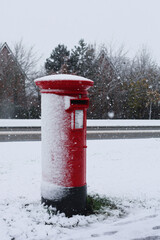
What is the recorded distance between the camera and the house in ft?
61.9

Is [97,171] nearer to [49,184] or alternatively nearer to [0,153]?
[49,184]

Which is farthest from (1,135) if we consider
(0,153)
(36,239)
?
(36,239)

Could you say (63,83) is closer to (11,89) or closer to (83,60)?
(11,89)

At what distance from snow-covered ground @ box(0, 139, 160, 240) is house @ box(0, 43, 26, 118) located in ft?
39.4

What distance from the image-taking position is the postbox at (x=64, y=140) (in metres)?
3.44

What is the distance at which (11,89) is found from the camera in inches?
750

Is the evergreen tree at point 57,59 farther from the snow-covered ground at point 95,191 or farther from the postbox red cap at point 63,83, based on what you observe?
the postbox red cap at point 63,83

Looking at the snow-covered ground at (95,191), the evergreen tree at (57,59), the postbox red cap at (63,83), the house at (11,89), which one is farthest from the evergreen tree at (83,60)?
the postbox red cap at (63,83)

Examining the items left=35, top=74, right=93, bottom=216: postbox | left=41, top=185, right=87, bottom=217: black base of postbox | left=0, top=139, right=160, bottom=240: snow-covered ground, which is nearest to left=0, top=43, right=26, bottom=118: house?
left=0, top=139, right=160, bottom=240: snow-covered ground

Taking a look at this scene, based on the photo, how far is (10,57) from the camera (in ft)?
66.4

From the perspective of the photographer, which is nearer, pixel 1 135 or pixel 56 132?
pixel 56 132

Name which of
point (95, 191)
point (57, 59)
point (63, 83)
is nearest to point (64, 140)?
point (63, 83)

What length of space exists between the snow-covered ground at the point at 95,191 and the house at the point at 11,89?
1201 centimetres

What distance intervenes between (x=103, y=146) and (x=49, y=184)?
5001 millimetres
